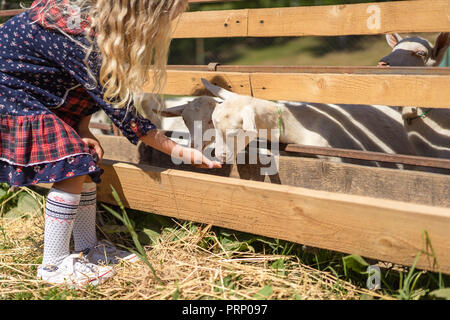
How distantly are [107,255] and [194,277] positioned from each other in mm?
633

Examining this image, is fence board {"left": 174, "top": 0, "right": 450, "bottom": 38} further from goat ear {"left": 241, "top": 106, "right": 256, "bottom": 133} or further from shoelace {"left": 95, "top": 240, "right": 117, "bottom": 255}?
shoelace {"left": 95, "top": 240, "right": 117, "bottom": 255}

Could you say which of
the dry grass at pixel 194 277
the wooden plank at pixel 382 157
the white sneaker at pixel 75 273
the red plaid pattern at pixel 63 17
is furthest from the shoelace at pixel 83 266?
the wooden plank at pixel 382 157

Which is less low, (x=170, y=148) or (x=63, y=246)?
(x=170, y=148)

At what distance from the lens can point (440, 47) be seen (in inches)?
150

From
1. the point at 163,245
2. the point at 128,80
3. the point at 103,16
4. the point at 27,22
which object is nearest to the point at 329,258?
the point at 163,245

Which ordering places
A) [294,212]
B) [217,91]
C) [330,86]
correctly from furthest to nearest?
[217,91] → [330,86] → [294,212]

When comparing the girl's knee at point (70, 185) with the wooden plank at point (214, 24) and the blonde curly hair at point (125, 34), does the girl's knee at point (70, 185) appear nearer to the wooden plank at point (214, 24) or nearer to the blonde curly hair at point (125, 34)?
the blonde curly hair at point (125, 34)

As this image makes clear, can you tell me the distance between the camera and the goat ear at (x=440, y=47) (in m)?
3.72

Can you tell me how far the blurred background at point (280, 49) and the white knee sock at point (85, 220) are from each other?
877cm

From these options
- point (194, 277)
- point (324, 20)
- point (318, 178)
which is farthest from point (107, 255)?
point (324, 20)

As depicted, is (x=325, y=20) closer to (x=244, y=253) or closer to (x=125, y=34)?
(x=125, y=34)

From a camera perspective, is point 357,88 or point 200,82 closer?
point 357,88

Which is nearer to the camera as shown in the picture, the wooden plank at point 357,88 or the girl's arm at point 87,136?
the wooden plank at point 357,88
